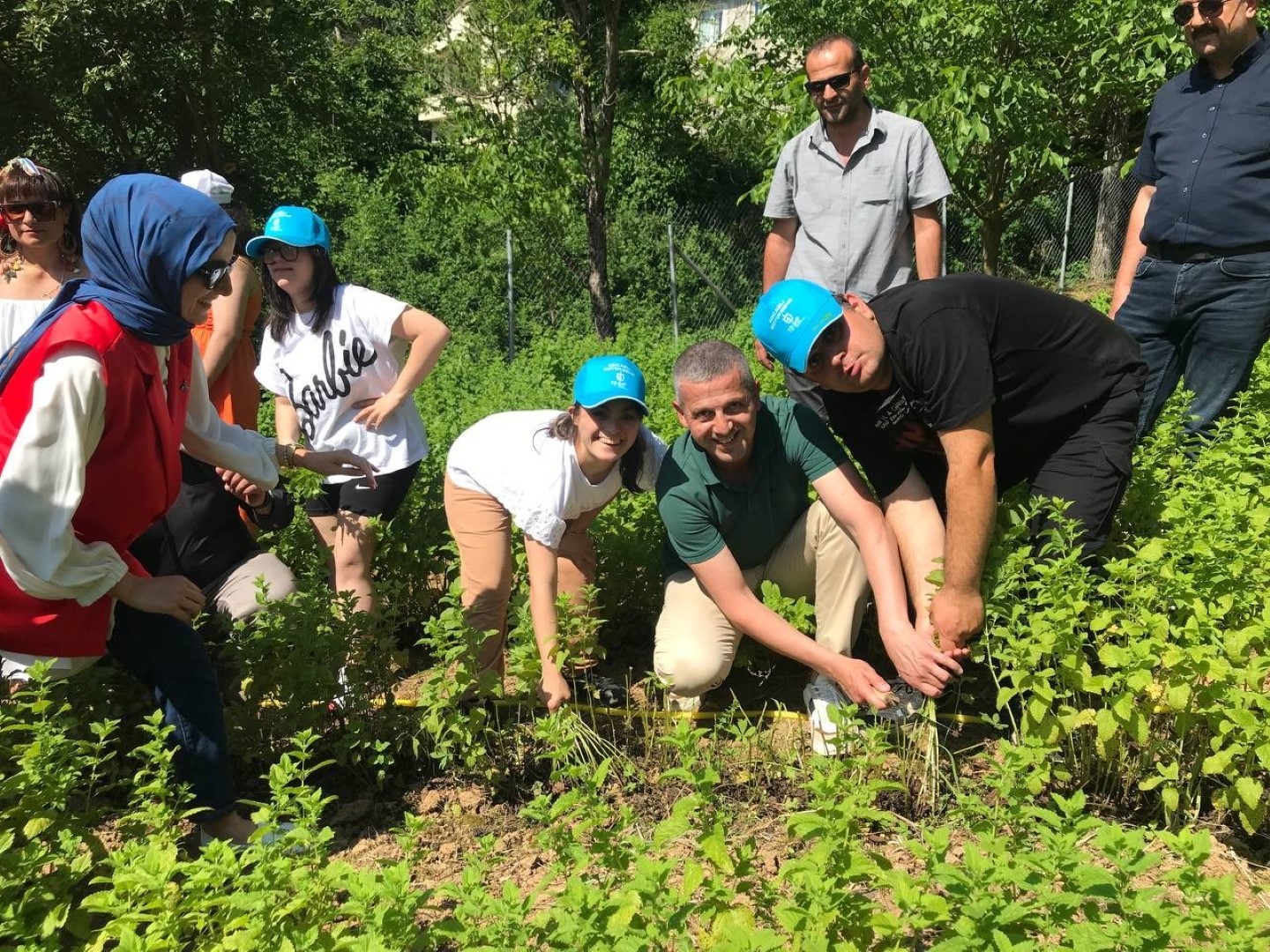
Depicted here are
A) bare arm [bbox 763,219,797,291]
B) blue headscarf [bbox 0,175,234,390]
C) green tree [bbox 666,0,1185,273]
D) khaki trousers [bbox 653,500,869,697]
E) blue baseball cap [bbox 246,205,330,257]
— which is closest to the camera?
blue headscarf [bbox 0,175,234,390]

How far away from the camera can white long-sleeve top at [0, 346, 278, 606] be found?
7.61 feet

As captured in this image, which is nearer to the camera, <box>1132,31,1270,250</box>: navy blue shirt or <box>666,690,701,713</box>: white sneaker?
<box>666,690,701,713</box>: white sneaker

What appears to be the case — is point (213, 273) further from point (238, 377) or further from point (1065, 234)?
point (1065, 234)

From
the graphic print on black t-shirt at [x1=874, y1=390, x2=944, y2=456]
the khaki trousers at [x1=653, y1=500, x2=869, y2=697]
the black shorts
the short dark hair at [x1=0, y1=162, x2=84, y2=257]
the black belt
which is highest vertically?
the short dark hair at [x1=0, y1=162, x2=84, y2=257]

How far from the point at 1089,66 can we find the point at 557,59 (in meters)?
5.22

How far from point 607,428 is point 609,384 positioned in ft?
0.54

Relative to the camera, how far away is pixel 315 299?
3902 millimetres

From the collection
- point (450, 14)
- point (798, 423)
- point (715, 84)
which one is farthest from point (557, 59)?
point (798, 423)

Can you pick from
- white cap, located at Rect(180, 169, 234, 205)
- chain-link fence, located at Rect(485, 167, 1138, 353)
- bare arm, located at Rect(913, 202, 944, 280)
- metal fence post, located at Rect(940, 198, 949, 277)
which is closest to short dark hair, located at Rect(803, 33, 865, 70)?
bare arm, located at Rect(913, 202, 944, 280)

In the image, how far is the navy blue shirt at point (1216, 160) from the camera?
384 centimetres

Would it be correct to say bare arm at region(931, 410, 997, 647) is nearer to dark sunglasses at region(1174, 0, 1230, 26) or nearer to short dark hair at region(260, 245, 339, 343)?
dark sunglasses at region(1174, 0, 1230, 26)

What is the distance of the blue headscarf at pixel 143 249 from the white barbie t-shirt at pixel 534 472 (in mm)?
1282

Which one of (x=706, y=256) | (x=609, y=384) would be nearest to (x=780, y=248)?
(x=609, y=384)

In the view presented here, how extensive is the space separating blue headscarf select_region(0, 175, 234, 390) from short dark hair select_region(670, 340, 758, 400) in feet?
4.26
